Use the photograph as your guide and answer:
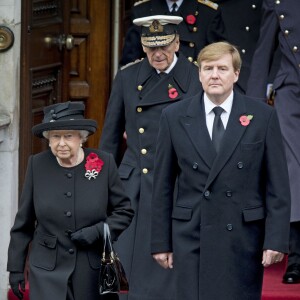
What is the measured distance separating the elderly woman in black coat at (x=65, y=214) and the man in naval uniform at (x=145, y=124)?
109 cm

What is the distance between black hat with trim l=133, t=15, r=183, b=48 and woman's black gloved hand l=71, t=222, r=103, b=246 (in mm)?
1648

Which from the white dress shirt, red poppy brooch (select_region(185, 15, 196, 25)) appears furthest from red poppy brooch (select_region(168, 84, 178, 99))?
the white dress shirt

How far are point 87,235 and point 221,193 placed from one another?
73 centimetres

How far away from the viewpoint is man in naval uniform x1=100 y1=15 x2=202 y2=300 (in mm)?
8906

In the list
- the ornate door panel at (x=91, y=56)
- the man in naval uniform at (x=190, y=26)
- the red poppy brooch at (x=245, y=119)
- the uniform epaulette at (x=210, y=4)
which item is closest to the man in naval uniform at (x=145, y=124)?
the man in naval uniform at (x=190, y=26)

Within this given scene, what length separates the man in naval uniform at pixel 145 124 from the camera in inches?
351

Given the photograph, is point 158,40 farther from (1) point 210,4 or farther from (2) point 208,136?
(2) point 208,136

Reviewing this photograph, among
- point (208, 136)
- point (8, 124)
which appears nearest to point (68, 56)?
point (8, 124)

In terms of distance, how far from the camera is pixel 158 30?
8914mm

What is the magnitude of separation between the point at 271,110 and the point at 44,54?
129 inches

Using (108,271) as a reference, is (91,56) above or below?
above

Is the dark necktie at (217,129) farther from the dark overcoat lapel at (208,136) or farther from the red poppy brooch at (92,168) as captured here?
the red poppy brooch at (92,168)

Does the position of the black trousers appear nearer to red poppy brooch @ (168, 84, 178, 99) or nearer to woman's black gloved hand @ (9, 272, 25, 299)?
red poppy brooch @ (168, 84, 178, 99)

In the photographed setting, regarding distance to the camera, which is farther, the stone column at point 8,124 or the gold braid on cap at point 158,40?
the stone column at point 8,124
